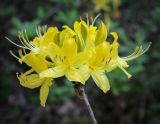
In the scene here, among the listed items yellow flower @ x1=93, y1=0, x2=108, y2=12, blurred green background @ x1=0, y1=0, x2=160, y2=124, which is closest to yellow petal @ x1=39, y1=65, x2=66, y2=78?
blurred green background @ x1=0, y1=0, x2=160, y2=124

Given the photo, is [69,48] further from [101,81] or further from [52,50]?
[101,81]

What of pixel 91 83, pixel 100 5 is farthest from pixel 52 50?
pixel 100 5

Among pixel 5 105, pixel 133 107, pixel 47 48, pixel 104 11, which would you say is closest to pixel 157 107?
pixel 133 107

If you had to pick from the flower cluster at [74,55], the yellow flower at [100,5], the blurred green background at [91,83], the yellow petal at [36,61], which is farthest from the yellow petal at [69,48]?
the yellow flower at [100,5]

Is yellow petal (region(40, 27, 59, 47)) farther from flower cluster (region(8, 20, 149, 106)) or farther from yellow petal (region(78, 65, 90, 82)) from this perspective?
yellow petal (region(78, 65, 90, 82))

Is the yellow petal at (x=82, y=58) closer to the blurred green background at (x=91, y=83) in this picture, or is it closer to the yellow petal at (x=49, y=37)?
the yellow petal at (x=49, y=37)

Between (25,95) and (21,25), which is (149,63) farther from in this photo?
(21,25)
